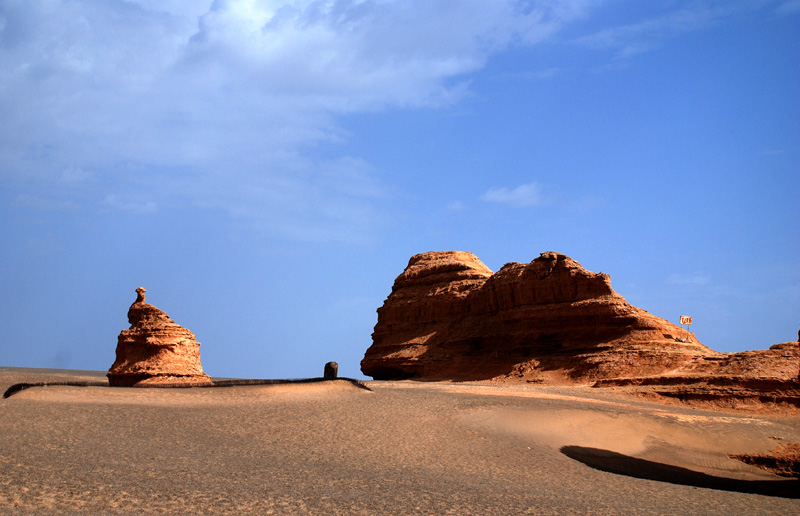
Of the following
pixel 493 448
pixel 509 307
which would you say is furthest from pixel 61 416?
pixel 509 307

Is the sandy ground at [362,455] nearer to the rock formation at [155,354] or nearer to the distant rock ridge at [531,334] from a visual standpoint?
the rock formation at [155,354]

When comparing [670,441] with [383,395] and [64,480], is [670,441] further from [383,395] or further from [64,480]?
[64,480]

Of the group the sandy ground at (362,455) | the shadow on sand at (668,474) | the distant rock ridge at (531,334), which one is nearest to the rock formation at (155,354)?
the sandy ground at (362,455)

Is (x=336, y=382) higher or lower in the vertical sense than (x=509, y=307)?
lower

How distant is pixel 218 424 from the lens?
15594 mm

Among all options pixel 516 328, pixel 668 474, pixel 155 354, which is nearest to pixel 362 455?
pixel 668 474

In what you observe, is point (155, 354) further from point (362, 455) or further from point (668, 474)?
point (668, 474)

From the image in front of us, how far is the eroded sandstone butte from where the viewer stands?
126ft

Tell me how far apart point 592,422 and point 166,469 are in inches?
523

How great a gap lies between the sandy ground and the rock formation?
6761 millimetres

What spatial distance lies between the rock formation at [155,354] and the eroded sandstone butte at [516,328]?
2217 centimetres

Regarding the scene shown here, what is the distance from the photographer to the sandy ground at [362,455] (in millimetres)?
9648

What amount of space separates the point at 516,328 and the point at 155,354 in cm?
2780

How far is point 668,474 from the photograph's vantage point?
601 inches
